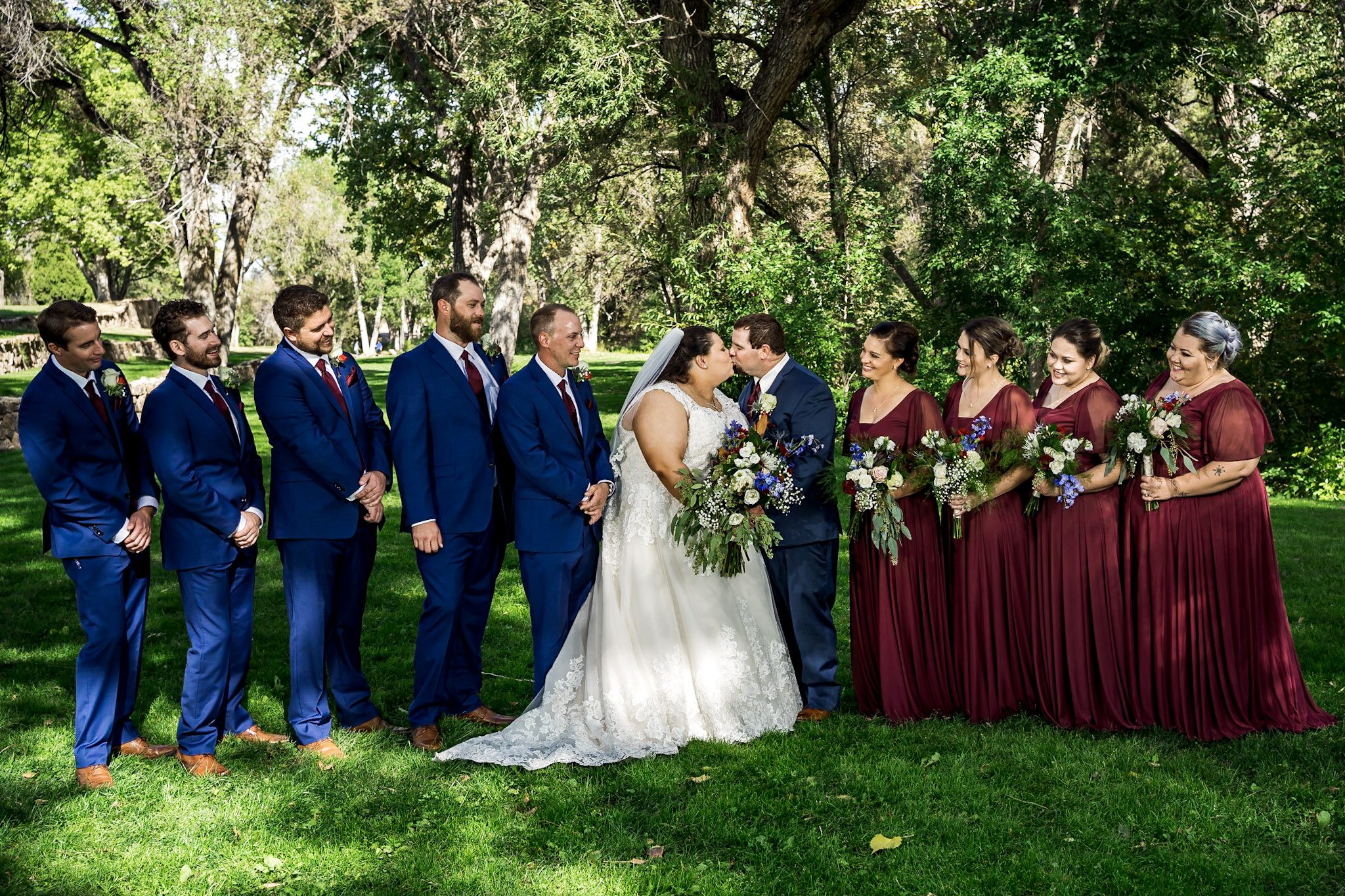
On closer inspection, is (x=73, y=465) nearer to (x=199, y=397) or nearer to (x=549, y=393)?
(x=199, y=397)

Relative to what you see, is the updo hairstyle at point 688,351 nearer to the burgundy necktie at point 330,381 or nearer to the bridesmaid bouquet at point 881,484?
the bridesmaid bouquet at point 881,484

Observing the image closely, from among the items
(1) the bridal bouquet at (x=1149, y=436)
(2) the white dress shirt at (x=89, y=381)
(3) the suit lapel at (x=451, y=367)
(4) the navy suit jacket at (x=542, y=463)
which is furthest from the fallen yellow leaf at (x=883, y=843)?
(2) the white dress shirt at (x=89, y=381)

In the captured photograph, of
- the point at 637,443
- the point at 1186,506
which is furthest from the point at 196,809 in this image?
the point at 1186,506

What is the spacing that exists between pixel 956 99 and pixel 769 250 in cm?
378

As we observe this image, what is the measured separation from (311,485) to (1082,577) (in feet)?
14.6

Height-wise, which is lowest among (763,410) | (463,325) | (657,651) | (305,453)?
(657,651)

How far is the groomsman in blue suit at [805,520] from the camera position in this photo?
259 inches

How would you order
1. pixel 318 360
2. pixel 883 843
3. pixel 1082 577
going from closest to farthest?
pixel 883 843 → pixel 318 360 → pixel 1082 577

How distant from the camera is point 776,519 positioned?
21.8ft

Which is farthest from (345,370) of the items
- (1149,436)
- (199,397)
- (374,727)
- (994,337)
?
(1149,436)

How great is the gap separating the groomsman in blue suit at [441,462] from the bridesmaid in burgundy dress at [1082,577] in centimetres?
330

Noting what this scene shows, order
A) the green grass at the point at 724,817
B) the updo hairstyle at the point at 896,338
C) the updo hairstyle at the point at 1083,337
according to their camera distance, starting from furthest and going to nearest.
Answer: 1. the updo hairstyle at the point at 896,338
2. the updo hairstyle at the point at 1083,337
3. the green grass at the point at 724,817

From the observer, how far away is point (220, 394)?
19.5ft

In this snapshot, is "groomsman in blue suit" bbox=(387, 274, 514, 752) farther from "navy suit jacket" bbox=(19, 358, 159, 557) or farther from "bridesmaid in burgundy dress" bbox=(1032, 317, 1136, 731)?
"bridesmaid in burgundy dress" bbox=(1032, 317, 1136, 731)
